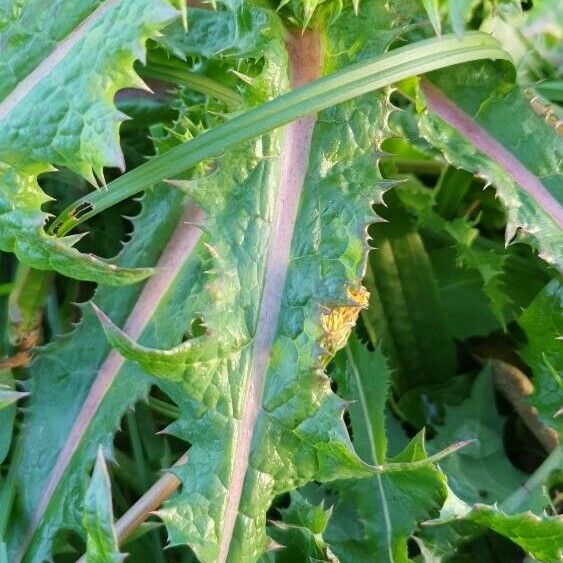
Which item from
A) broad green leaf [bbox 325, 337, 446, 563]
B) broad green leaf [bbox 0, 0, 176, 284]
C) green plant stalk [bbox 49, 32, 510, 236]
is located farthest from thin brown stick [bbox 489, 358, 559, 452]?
broad green leaf [bbox 0, 0, 176, 284]

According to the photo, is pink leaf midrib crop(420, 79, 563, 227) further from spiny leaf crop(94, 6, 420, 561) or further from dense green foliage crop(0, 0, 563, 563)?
spiny leaf crop(94, 6, 420, 561)

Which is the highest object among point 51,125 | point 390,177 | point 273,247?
point 390,177

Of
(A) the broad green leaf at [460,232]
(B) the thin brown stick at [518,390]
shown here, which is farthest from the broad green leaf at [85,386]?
(B) the thin brown stick at [518,390]

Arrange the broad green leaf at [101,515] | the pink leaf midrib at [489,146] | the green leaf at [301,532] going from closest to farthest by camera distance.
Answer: the broad green leaf at [101,515]
the green leaf at [301,532]
the pink leaf midrib at [489,146]

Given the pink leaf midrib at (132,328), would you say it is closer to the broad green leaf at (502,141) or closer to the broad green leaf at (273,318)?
the broad green leaf at (273,318)

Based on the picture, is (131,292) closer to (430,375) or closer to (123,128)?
(123,128)

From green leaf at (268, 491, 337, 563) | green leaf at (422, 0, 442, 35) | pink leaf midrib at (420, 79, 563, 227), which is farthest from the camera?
pink leaf midrib at (420, 79, 563, 227)

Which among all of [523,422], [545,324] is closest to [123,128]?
[545,324]

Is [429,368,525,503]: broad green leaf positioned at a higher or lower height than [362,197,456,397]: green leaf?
lower
